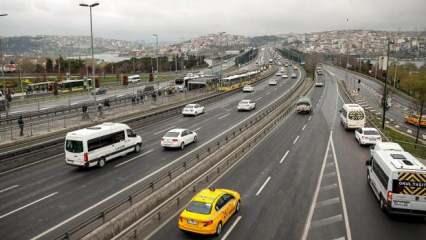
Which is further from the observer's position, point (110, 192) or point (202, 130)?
point (202, 130)

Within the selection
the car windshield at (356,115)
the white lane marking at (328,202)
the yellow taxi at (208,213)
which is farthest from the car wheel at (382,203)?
the car windshield at (356,115)

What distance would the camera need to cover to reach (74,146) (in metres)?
23.2

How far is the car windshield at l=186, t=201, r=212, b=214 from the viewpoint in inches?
578

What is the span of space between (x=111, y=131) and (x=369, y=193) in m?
16.2

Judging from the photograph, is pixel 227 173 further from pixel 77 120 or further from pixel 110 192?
pixel 77 120

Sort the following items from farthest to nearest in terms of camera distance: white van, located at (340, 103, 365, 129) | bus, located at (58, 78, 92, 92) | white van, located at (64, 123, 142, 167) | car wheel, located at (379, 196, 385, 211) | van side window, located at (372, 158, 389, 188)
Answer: bus, located at (58, 78, 92, 92) < white van, located at (340, 103, 365, 129) < white van, located at (64, 123, 142, 167) < car wheel, located at (379, 196, 385, 211) < van side window, located at (372, 158, 389, 188)

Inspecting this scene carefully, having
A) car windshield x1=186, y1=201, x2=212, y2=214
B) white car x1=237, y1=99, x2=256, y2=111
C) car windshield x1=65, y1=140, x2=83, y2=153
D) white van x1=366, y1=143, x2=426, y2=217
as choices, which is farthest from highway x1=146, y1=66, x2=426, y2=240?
white car x1=237, y1=99, x2=256, y2=111

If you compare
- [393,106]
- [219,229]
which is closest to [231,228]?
[219,229]

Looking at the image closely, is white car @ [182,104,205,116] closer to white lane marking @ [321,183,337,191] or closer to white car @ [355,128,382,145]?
white car @ [355,128,382,145]

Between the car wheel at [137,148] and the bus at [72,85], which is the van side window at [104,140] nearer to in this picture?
the car wheel at [137,148]

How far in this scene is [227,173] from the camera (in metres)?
22.7

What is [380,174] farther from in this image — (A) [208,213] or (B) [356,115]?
(B) [356,115]

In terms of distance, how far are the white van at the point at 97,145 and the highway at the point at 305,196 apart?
804 cm

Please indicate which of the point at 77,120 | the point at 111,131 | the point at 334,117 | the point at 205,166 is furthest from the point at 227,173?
the point at 334,117
